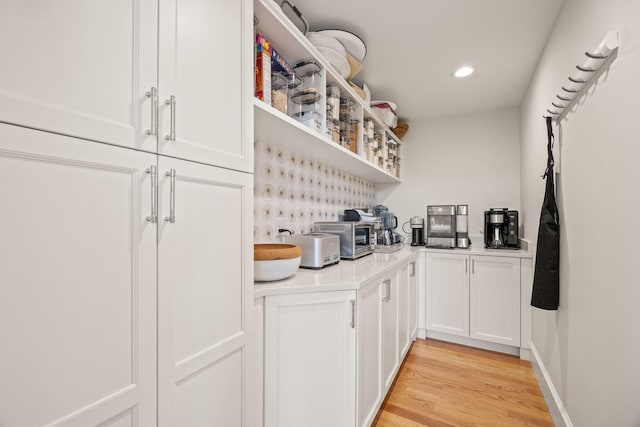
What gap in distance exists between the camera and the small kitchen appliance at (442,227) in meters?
2.81

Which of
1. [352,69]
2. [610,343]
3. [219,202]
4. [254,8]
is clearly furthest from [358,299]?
[352,69]

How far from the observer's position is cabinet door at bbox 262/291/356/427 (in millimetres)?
1172

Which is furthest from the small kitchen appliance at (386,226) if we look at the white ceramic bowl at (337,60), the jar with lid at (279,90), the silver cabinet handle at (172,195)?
the silver cabinet handle at (172,195)

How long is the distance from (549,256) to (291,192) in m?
1.54

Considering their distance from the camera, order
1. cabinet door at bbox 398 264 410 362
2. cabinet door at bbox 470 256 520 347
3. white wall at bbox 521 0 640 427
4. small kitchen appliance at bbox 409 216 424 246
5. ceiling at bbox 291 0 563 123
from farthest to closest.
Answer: small kitchen appliance at bbox 409 216 424 246, cabinet door at bbox 470 256 520 347, cabinet door at bbox 398 264 410 362, ceiling at bbox 291 0 563 123, white wall at bbox 521 0 640 427

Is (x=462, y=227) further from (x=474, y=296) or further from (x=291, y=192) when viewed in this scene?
(x=291, y=192)

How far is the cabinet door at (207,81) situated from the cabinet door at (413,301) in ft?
6.57

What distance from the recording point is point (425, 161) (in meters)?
3.39

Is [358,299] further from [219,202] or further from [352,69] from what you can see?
[352,69]

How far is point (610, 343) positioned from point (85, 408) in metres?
1.60

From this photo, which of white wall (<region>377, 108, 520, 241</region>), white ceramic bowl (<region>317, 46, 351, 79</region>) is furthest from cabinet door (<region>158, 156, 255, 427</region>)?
white wall (<region>377, 108, 520, 241</region>)

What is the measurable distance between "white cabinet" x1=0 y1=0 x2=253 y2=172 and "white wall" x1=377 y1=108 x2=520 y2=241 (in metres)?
2.77

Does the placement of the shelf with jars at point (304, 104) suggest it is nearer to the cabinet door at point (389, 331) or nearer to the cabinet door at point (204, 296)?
the cabinet door at point (204, 296)

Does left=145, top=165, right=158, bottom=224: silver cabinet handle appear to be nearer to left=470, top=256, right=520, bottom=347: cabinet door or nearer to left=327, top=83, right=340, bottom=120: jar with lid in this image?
left=327, top=83, right=340, bottom=120: jar with lid
